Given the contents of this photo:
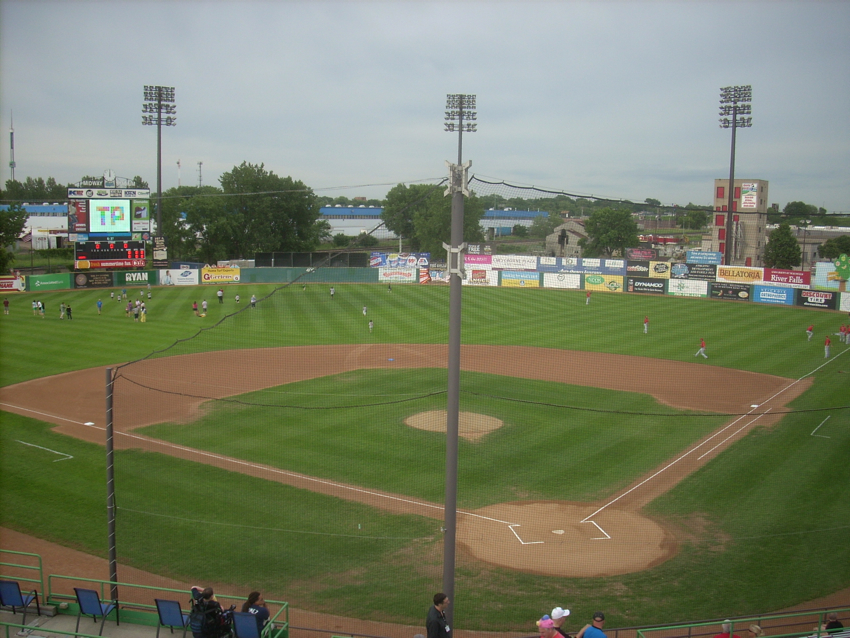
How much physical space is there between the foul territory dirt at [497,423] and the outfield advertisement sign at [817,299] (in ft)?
69.4

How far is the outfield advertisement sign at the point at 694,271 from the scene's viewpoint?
5103cm

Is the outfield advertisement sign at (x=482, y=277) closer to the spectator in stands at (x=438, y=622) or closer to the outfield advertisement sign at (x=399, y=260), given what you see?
the outfield advertisement sign at (x=399, y=260)

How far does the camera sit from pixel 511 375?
27.0 m

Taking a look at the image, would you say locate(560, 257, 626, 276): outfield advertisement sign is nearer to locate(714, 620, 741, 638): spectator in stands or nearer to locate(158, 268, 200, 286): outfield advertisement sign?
locate(158, 268, 200, 286): outfield advertisement sign

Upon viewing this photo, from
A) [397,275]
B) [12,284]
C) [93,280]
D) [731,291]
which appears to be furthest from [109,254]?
[731,291]

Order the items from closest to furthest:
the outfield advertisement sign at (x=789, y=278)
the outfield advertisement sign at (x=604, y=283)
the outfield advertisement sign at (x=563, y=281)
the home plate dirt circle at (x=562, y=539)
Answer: the home plate dirt circle at (x=562, y=539)
the outfield advertisement sign at (x=789, y=278)
the outfield advertisement sign at (x=604, y=283)
the outfield advertisement sign at (x=563, y=281)

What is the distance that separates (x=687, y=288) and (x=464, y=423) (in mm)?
37141

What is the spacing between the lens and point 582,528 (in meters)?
13.5

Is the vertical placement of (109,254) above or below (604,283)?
above

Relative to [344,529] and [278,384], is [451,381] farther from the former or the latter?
[278,384]

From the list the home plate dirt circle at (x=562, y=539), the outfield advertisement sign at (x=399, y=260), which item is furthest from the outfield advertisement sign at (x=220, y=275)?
the home plate dirt circle at (x=562, y=539)

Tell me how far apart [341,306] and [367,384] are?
18013mm

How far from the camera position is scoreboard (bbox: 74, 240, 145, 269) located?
1748 inches

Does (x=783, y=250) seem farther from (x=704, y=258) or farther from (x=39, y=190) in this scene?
(x=39, y=190)
